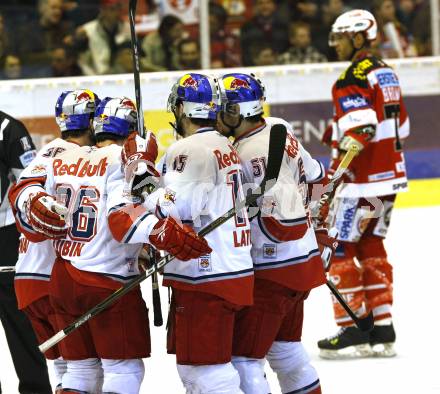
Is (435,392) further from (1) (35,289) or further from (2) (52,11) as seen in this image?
(2) (52,11)

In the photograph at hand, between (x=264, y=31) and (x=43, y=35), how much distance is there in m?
1.77

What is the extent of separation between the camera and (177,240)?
3.78 metres

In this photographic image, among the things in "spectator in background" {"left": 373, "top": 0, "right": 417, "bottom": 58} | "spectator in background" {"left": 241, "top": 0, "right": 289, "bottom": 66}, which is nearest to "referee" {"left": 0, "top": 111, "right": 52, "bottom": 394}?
"spectator in background" {"left": 241, "top": 0, "right": 289, "bottom": 66}

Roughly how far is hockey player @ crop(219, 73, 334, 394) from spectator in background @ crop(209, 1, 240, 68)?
5.17 m

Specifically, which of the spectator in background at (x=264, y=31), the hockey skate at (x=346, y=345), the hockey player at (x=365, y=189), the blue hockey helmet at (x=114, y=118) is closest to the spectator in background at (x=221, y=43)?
the spectator in background at (x=264, y=31)

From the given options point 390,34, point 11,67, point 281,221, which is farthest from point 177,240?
point 390,34

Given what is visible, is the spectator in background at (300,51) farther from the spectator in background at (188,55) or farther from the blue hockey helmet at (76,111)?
the blue hockey helmet at (76,111)

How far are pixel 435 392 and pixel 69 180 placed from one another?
1.84 m

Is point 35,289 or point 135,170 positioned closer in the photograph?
point 135,170

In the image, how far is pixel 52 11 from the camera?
930cm

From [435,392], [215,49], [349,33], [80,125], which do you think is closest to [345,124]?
[349,33]

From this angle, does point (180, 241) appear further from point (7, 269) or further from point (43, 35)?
point (43, 35)

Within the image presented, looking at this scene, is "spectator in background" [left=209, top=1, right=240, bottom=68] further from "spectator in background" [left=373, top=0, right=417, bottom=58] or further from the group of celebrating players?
the group of celebrating players

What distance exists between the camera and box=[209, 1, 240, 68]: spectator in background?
946 cm
